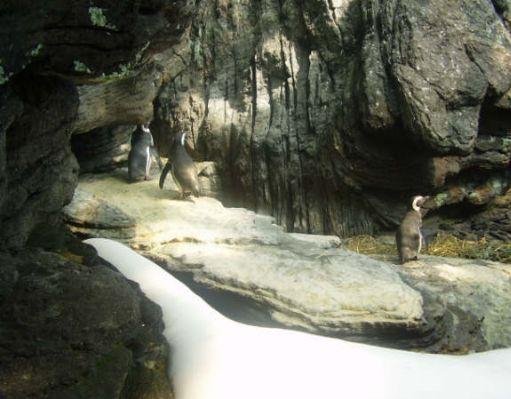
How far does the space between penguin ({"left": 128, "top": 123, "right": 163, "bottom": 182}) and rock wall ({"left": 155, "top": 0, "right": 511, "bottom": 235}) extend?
1.15m

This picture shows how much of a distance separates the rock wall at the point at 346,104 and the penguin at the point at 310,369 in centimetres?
492

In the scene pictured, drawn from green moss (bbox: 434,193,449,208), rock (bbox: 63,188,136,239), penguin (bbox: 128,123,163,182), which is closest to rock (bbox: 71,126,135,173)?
penguin (bbox: 128,123,163,182)

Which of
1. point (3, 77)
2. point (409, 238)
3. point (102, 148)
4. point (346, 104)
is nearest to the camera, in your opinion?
point (3, 77)

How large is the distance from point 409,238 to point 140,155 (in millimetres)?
3520

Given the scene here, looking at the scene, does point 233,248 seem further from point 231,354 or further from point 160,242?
point 231,354

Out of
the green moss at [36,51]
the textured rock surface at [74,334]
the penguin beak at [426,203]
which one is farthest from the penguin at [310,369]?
the penguin beak at [426,203]

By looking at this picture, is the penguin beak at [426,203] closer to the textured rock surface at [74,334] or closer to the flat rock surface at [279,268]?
the flat rock surface at [279,268]

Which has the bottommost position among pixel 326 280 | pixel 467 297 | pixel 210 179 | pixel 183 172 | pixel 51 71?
pixel 467 297

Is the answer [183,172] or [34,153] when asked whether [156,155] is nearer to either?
[183,172]

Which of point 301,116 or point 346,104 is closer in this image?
point 346,104

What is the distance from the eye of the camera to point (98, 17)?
2188 mm

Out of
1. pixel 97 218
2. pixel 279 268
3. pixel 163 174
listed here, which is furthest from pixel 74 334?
pixel 163 174

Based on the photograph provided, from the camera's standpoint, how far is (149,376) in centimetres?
240

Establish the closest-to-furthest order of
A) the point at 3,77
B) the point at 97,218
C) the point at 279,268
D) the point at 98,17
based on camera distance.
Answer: the point at 3,77 < the point at 98,17 < the point at 279,268 < the point at 97,218
